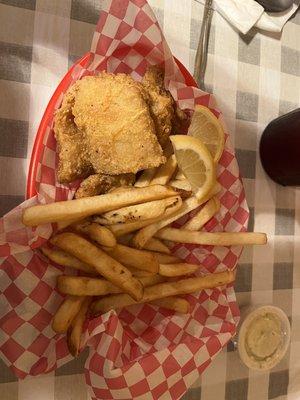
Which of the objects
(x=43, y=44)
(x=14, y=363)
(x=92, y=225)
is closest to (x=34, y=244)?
(x=92, y=225)

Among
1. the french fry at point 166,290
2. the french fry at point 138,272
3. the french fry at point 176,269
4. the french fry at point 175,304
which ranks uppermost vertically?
the french fry at point 176,269

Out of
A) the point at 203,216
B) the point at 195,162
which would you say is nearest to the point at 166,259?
the point at 203,216

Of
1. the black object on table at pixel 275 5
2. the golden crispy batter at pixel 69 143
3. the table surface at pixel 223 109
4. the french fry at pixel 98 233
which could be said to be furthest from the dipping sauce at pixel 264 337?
the black object on table at pixel 275 5

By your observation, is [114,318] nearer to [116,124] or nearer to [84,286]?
A: [84,286]

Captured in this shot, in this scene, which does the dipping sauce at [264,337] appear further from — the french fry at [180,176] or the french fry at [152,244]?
the french fry at [180,176]

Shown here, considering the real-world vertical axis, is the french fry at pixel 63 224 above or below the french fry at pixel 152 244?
above

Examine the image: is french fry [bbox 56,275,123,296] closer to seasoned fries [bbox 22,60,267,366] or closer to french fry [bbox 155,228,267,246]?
seasoned fries [bbox 22,60,267,366]

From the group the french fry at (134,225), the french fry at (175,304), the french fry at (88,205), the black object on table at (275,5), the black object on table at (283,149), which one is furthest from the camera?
the black object on table at (275,5)
